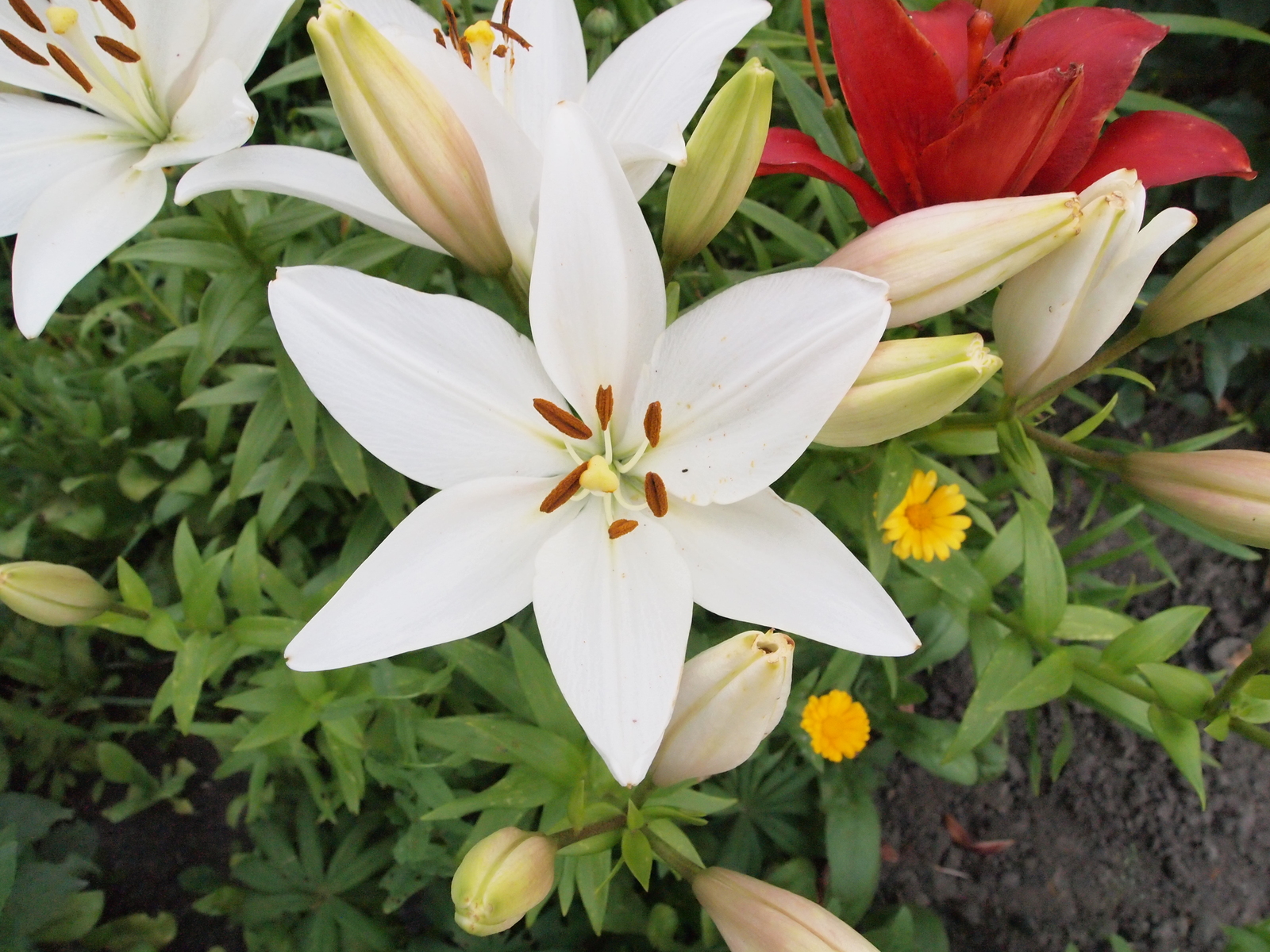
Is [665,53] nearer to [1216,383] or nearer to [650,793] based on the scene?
[650,793]

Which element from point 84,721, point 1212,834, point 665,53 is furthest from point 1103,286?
point 84,721

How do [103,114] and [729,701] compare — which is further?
[103,114]

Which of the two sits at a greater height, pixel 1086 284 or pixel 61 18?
pixel 61 18

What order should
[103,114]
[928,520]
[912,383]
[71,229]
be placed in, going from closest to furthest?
[912,383] → [71,229] → [103,114] → [928,520]

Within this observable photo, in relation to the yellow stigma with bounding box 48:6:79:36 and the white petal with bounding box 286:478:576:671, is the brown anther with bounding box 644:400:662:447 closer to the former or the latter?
the white petal with bounding box 286:478:576:671

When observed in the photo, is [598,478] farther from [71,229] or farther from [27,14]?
[27,14]

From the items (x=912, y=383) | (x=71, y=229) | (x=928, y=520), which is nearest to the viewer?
(x=912, y=383)

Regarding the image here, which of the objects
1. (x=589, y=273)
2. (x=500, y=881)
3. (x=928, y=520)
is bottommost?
(x=928, y=520)

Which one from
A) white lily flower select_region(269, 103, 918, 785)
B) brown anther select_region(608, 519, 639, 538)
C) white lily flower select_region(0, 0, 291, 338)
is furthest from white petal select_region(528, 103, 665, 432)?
white lily flower select_region(0, 0, 291, 338)

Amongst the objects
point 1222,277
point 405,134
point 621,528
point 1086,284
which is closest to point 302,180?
point 405,134
